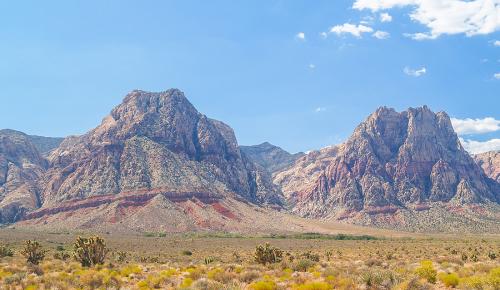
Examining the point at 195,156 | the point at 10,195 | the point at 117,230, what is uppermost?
the point at 195,156

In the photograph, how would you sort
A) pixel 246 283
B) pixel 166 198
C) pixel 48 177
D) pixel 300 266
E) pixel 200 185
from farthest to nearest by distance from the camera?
pixel 48 177
pixel 200 185
pixel 166 198
pixel 300 266
pixel 246 283

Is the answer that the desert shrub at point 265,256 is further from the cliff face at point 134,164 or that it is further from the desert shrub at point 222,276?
the cliff face at point 134,164

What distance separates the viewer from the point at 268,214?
172625mm

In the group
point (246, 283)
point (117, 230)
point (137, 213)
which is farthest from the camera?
point (137, 213)

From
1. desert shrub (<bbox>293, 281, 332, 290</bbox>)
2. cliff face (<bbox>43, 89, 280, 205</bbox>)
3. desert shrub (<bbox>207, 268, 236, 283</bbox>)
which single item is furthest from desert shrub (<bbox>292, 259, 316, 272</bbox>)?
cliff face (<bbox>43, 89, 280, 205</bbox>)

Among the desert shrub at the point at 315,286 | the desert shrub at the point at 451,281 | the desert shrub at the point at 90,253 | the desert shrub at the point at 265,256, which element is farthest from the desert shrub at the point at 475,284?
the desert shrub at the point at 90,253

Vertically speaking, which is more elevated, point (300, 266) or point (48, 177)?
point (48, 177)

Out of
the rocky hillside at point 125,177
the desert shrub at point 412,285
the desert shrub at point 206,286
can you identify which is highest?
the rocky hillside at point 125,177

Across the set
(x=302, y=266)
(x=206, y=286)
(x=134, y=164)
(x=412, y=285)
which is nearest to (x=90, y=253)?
(x=302, y=266)

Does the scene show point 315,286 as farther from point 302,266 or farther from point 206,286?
point 302,266

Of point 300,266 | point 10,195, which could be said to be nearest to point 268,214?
point 10,195

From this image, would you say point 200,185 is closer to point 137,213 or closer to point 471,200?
point 137,213

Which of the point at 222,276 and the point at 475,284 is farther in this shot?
the point at 222,276

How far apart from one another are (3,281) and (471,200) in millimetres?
205816
